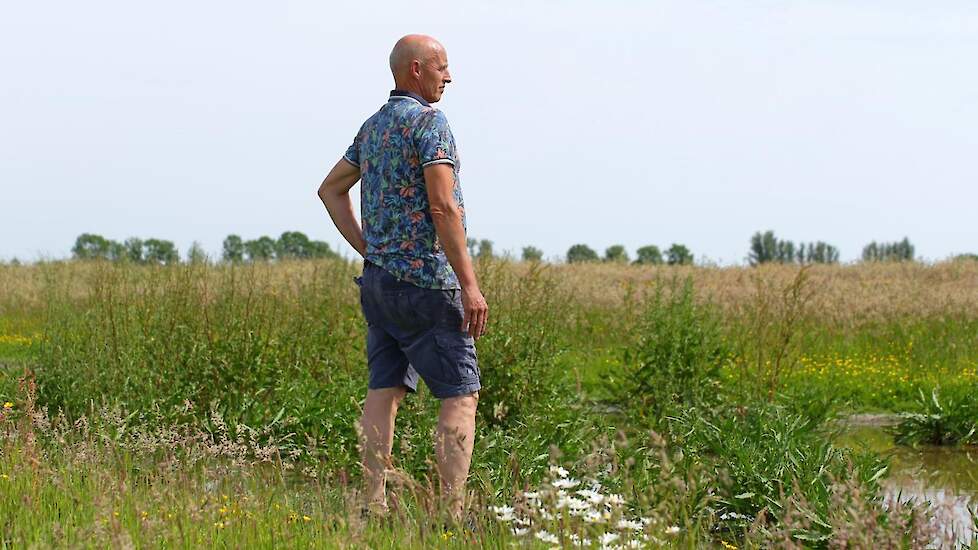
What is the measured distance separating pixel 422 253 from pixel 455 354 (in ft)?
1.50

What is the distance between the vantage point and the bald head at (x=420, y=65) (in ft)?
16.4

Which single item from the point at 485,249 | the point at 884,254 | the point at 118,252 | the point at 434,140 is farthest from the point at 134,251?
the point at 884,254

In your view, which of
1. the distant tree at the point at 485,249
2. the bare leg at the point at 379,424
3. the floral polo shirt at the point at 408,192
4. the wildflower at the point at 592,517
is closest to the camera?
the wildflower at the point at 592,517

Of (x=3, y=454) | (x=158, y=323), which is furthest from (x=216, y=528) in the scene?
(x=158, y=323)

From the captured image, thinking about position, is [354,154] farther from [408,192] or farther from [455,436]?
[455,436]

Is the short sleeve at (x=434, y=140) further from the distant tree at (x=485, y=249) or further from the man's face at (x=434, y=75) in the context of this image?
the distant tree at (x=485, y=249)

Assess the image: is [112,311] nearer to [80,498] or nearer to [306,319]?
[306,319]

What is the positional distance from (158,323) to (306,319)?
1.36m

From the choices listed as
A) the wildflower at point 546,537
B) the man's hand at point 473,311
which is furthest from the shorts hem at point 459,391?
the wildflower at point 546,537

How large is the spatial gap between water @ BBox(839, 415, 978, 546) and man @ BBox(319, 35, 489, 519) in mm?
2460

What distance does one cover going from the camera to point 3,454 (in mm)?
5922

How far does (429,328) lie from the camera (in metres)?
4.90

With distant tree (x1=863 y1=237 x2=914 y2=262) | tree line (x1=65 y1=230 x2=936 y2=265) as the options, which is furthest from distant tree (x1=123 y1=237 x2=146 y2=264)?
distant tree (x1=863 y1=237 x2=914 y2=262)

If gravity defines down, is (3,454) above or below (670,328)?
below
